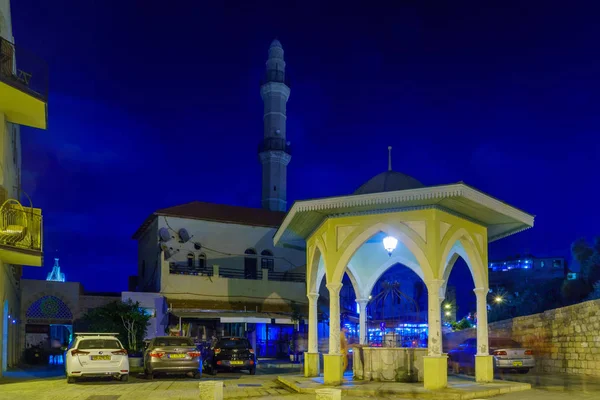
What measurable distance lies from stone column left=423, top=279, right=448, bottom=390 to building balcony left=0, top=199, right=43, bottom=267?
10909 mm

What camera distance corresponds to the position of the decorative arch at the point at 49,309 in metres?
31.6

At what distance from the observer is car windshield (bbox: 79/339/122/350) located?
17.2m

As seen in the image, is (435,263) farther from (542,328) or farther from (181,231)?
(181,231)

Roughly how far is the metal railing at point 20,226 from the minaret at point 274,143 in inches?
1295

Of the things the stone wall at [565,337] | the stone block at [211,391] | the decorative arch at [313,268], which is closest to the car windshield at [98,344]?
the decorative arch at [313,268]

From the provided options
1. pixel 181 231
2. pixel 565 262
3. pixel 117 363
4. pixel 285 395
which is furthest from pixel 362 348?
pixel 565 262

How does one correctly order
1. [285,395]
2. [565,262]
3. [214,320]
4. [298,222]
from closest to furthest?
[285,395] < [298,222] < [214,320] < [565,262]

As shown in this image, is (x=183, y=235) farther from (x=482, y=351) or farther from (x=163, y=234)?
(x=482, y=351)

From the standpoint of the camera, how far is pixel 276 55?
177 ft

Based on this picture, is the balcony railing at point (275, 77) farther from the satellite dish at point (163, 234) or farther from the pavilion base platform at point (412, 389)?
the pavilion base platform at point (412, 389)

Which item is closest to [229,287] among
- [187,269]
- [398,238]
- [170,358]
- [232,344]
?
[187,269]

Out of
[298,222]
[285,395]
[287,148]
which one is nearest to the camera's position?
[285,395]

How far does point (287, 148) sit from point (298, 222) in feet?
112

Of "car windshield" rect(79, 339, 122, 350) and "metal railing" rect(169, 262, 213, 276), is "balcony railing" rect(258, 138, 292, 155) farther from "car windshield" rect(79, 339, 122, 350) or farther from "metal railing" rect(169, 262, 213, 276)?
"car windshield" rect(79, 339, 122, 350)
